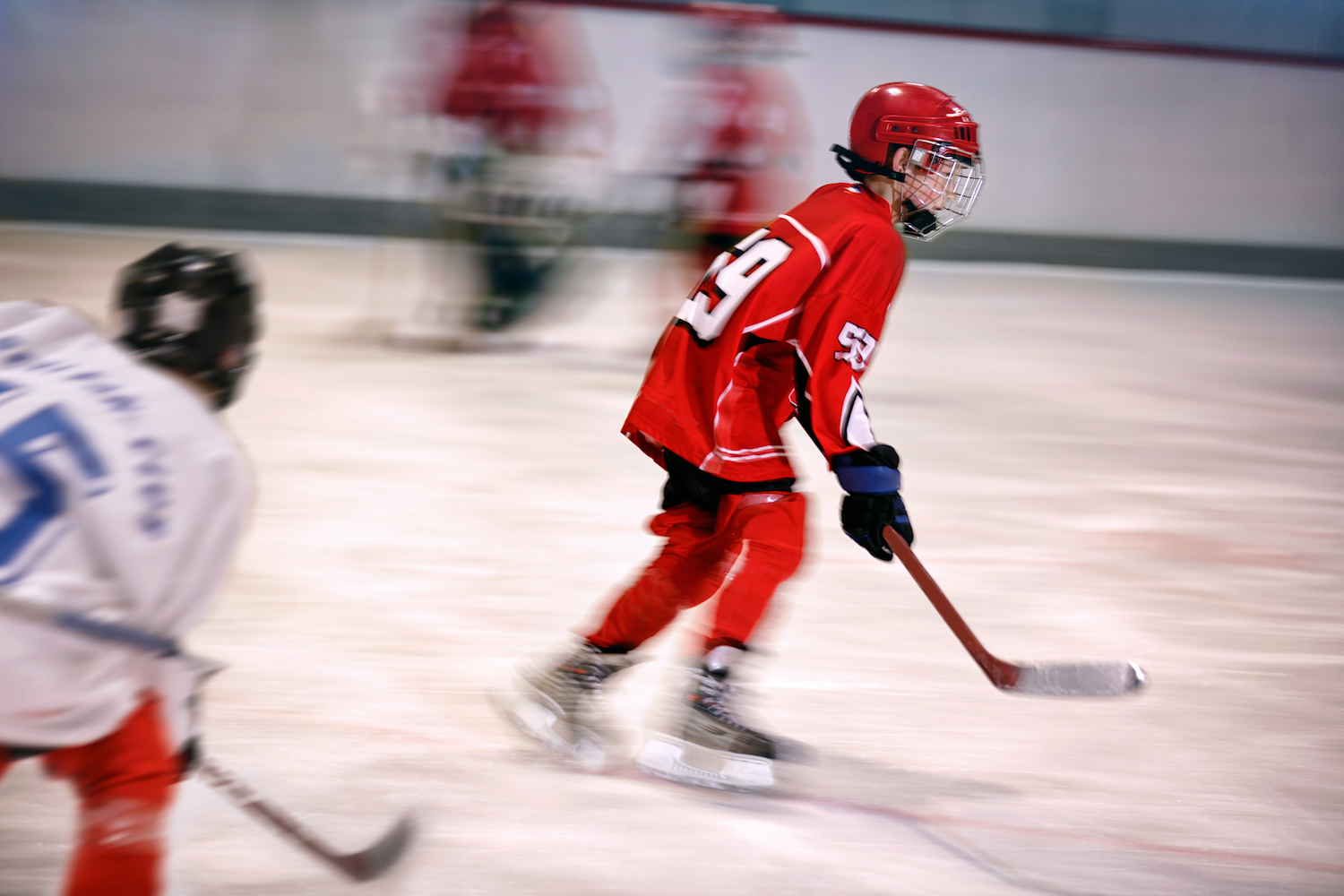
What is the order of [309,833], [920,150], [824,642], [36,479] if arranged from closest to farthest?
[36,479] < [309,833] < [920,150] < [824,642]

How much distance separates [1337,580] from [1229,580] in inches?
13.0

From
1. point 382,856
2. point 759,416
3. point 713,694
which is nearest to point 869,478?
point 759,416

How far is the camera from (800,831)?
205 cm

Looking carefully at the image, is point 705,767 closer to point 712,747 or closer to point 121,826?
point 712,747

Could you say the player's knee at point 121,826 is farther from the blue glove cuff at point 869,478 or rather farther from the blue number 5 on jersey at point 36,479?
the blue glove cuff at point 869,478

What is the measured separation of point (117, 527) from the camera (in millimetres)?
1133

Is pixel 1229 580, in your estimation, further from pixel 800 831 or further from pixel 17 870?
pixel 17 870

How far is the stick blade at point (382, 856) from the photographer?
1.68 metres

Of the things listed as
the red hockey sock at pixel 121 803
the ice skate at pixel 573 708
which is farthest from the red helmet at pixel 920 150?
the red hockey sock at pixel 121 803

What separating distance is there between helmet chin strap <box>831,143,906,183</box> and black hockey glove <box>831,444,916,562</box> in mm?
460

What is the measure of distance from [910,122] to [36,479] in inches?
58.5

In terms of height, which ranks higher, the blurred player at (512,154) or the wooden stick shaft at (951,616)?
the blurred player at (512,154)

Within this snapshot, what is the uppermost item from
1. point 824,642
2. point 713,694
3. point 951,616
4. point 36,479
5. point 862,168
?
point 862,168

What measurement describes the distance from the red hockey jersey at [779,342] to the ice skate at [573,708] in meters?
0.39
